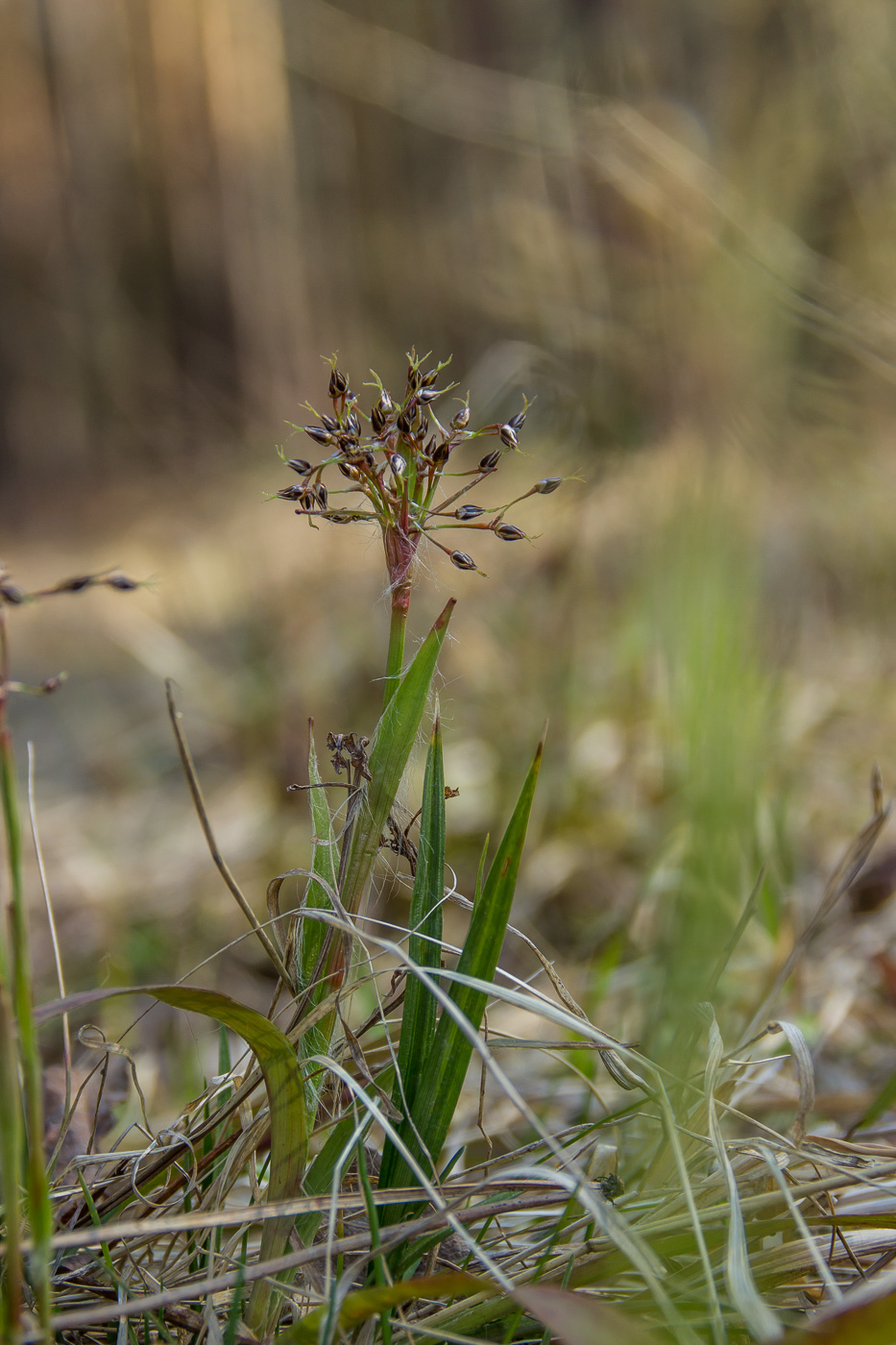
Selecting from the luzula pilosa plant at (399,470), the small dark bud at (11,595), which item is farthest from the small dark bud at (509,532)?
the small dark bud at (11,595)

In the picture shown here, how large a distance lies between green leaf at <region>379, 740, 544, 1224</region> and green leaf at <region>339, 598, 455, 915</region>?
76 millimetres

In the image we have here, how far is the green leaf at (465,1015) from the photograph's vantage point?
1.93 ft

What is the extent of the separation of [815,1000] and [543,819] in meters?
0.67

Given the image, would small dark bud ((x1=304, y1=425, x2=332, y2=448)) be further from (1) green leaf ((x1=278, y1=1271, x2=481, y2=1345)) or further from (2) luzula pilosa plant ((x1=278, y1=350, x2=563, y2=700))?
(1) green leaf ((x1=278, y1=1271, x2=481, y2=1345))

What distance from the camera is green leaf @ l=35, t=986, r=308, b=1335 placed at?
1.77 ft

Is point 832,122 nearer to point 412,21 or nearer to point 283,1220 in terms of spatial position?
point 283,1220

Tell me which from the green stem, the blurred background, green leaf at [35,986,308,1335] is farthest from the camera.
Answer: the blurred background

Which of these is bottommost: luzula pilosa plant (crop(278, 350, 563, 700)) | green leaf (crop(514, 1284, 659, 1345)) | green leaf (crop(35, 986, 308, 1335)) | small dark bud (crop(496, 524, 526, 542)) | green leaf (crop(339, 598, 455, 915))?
green leaf (crop(514, 1284, 659, 1345))

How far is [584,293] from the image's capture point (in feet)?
8.54

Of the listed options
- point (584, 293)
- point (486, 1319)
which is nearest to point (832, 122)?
point (584, 293)

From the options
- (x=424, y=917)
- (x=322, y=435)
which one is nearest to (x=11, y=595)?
(x=322, y=435)

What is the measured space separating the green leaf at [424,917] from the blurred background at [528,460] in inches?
6.1

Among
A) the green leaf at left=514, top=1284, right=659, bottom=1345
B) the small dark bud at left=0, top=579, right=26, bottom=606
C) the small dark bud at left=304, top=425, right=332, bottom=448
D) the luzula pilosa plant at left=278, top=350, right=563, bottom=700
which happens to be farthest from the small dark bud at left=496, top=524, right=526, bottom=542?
the green leaf at left=514, top=1284, right=659, bottom=1345

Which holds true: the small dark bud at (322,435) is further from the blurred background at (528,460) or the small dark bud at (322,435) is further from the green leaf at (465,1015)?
the green leaf at (465,1015)
